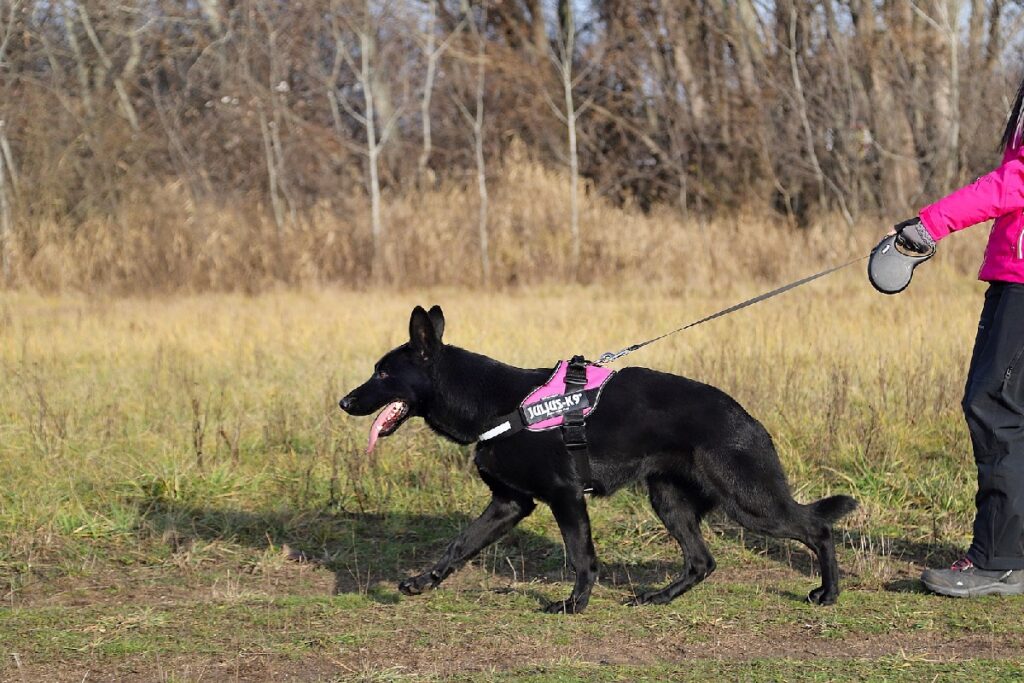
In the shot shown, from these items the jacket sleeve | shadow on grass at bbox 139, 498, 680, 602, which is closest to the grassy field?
shadow on grass at bbox 139, 498, 680, 602

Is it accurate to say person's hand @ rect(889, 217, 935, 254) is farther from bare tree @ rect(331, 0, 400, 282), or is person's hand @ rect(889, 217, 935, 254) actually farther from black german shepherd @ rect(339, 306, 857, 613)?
bare tree @ rect(331, 0, 400, 282)

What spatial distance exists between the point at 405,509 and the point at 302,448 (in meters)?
1.09

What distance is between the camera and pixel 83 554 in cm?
569

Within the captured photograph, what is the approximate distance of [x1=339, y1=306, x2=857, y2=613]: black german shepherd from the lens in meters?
4.66

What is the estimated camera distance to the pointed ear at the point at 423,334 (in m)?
4.82

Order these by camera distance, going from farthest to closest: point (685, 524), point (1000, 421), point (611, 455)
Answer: point (685, 524) < point (611, 455) < point (1000, 421)

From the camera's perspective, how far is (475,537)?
4.82m

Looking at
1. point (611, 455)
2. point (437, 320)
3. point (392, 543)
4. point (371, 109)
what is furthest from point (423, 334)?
point (371, 109)

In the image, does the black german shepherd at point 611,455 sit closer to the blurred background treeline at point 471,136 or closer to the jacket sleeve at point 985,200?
the jacket sleeve at point 985,200

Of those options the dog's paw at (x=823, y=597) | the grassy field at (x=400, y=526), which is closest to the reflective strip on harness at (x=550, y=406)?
the grassy field at (x=400, y=526)

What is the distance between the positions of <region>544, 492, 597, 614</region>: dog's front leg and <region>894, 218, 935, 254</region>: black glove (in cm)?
156

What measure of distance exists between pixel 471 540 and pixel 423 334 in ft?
2.76

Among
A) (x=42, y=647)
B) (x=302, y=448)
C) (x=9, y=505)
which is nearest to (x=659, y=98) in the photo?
(x=302, y=448)

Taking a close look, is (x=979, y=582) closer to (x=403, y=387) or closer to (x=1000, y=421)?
(x=1000, y=421)
